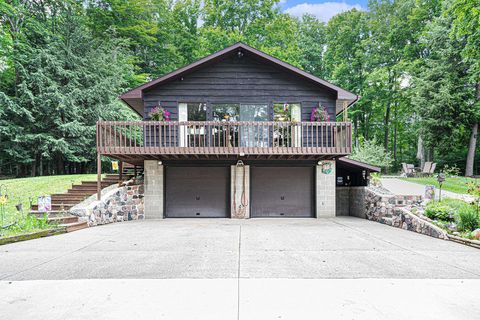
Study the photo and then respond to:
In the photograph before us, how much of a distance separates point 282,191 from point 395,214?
13.7ft

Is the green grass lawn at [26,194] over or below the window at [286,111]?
Answer: below

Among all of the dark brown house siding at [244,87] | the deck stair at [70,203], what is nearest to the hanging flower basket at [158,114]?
the dark brown house siding at [244,87]

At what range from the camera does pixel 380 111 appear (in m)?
30.1

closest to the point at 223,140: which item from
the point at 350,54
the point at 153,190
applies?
the point at 153,190

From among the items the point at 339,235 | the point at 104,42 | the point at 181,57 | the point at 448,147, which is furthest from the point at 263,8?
the point at 339,235

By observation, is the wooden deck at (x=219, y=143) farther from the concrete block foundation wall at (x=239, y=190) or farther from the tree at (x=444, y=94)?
the tree at (x=444, y=94)

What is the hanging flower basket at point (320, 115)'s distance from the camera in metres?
11.2

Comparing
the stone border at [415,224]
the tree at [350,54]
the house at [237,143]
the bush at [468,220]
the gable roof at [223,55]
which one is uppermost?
the tree at [350,54]

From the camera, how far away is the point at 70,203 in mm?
10297

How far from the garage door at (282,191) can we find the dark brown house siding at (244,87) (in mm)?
2298

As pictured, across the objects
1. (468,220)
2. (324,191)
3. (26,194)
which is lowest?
(468,220)

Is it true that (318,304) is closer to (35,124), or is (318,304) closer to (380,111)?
(35,124)

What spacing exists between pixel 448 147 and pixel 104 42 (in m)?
26.8

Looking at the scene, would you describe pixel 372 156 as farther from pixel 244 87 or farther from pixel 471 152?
pixel 244 87
